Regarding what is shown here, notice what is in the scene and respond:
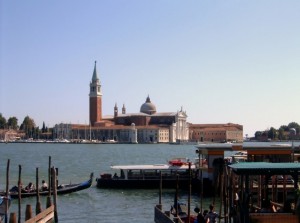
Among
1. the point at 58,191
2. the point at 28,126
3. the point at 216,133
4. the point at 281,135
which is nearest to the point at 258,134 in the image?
the point at 281,135

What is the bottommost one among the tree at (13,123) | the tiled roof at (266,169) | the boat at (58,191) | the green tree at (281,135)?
the boat at (58,191)

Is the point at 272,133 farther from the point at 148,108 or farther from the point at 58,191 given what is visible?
the point at 58,191

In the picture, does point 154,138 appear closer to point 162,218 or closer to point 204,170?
point 204,170

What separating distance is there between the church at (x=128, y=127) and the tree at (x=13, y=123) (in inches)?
568

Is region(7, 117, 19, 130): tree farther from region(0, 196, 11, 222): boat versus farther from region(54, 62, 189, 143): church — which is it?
region(0, 196, 11, 222): boat

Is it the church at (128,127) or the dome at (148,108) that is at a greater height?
the dome at (148,108)

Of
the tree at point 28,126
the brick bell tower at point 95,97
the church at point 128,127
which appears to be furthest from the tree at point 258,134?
the tree at point 28,126

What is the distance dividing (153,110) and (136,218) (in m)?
121

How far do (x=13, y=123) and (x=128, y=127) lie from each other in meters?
35.1

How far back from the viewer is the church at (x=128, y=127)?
12838 centimetres

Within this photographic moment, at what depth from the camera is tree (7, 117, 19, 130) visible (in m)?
148

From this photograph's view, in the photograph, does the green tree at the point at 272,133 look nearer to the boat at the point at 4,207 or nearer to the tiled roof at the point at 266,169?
the boat at the point at 4,207

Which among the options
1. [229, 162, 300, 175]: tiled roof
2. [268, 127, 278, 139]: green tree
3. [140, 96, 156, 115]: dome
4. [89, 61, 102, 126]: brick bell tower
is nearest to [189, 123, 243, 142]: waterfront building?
[140, 96, 156, 115]: dome

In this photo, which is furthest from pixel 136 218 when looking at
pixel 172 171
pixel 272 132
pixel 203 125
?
pixel 272 132
